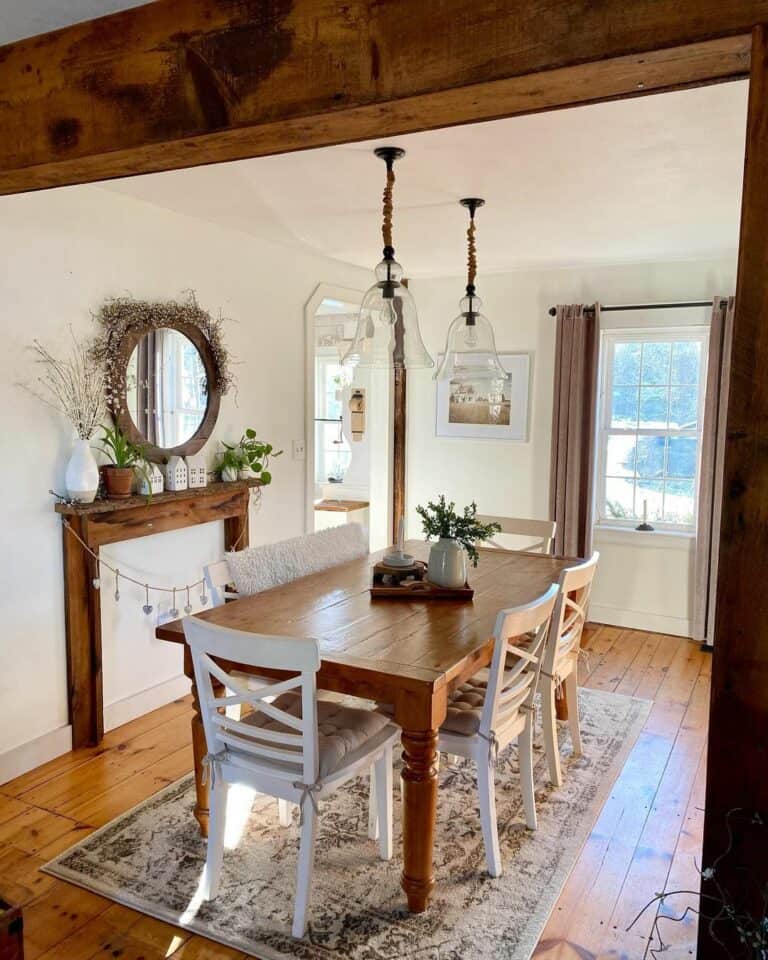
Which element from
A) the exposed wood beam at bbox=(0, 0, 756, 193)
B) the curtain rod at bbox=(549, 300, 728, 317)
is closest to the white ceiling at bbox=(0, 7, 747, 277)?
the exposed wood beam at bbox=(0, 0, 756, 193)

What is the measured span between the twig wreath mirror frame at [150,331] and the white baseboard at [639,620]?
300 centimetres

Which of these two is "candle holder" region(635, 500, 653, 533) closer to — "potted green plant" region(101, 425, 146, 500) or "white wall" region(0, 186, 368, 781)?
"white wall" region(0, 186, 368, 781)

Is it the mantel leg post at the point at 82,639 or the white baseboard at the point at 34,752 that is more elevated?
the mantel leg post at the point at 82,639

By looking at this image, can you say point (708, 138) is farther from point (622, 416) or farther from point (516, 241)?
point (622, 416)

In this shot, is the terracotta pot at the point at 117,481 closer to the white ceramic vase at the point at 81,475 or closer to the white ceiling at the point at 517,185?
the white ceramic vase at the point at 81,475

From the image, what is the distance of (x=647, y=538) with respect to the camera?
507 centimetres

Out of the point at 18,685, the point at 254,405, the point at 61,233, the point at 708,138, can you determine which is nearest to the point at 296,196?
the point at 61,233

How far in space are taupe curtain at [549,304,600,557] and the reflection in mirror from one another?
2453mm

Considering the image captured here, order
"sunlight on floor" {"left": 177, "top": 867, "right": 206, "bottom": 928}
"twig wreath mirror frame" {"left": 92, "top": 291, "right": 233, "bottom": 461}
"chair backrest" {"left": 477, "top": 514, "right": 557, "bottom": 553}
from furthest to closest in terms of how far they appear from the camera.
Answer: "chair backrest" {"left": 477, "top": 514, "right": 557, "bottom": 553} → "twig wreath mirror frame" {"left": 92, "top": 291, "right": 233, "bottom": 461} → "sunlight on floor" {"left": 177, "top": 867, "right": 206, "bottom": 928}

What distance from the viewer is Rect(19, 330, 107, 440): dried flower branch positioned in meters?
3.12

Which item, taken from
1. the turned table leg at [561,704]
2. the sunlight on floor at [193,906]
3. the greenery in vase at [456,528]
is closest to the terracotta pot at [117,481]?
the greenery in vase at [456,528]

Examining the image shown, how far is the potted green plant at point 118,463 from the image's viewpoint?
334 centimetres

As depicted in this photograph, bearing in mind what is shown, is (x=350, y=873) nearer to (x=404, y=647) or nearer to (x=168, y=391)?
(x=404, y=647)

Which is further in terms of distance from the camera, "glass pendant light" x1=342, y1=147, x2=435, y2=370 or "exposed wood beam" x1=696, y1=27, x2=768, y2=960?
"glass pendant light" x1=342, y1=147, x2=435, y2=370
